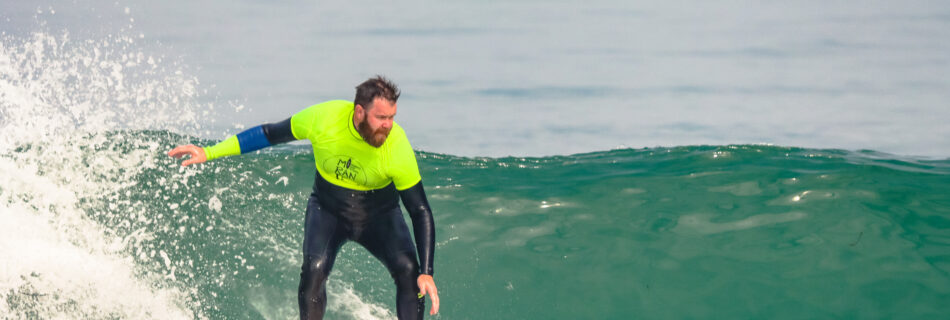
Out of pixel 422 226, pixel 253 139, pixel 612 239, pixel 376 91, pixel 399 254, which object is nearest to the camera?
pixel 376 91

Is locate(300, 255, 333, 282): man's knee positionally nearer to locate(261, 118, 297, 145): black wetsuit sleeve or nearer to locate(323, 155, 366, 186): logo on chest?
locate(323, 155, 366, 186): logo on chest

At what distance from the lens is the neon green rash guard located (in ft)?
18.1

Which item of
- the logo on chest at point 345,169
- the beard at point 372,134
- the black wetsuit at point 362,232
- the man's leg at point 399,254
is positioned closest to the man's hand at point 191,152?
the black wetsuit at point 362,232

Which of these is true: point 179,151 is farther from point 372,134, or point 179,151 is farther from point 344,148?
point 372,134

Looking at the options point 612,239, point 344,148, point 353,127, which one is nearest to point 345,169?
point 344,148

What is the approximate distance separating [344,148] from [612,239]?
429 centimetres

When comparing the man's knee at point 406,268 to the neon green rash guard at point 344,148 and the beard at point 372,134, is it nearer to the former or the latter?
the neon green rash guard at point 344,148

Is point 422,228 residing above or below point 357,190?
below

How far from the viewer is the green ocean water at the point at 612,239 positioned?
26.7 feet

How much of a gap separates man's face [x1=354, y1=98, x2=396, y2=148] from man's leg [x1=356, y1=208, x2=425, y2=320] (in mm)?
743

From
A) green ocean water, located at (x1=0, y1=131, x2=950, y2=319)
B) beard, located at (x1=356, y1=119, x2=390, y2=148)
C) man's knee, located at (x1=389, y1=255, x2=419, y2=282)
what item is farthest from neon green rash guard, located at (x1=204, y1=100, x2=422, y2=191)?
green ocean water, located at (x1=0, y1=131, x2=950, y2=319)

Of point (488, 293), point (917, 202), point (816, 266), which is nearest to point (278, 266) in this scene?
point (488, 293)

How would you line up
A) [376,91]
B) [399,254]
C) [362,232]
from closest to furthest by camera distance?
1. [376,91]
2. [399,254]
3. [362,232]

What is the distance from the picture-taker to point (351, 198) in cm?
583
